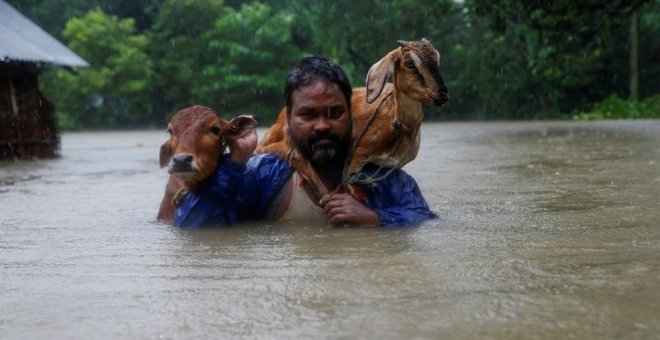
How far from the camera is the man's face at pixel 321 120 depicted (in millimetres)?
3965

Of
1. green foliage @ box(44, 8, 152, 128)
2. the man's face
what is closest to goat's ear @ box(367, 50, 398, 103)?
the man's face

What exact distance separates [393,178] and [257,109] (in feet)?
107

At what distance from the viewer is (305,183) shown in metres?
4.19

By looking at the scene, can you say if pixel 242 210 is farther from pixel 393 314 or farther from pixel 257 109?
pixel 257 109

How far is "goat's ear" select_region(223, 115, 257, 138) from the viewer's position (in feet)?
13.0

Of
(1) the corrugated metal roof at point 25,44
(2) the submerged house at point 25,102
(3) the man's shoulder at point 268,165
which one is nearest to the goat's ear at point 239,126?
(3) the man's shoulder at point 268,165

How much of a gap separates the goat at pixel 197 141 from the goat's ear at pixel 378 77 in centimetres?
60

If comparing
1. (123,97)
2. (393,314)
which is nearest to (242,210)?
(393,314)

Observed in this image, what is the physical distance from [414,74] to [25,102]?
40.8 ft

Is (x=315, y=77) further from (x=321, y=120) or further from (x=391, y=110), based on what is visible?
(x=391, y=110)

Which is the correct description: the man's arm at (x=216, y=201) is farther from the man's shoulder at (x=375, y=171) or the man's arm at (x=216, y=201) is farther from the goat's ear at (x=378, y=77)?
the goat's ear at (x=378, y=77)

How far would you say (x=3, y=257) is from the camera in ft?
11.4

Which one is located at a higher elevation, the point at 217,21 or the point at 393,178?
the point at 217,21

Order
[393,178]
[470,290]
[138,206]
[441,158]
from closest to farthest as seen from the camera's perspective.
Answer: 1. [470,290]
2. [393,178]
3. [138,206]
4. [441,158]
